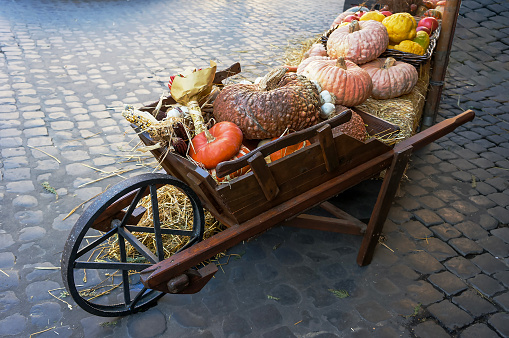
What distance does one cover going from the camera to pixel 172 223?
10.4ft

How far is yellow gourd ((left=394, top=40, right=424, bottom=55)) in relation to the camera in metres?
4.44

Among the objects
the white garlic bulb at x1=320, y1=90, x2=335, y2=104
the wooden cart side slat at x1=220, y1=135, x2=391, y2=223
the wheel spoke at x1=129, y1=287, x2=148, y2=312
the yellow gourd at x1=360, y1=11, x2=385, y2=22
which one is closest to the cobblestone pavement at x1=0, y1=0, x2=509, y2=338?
the wheel spoke at x1=129, y1=287, x2=148, y2=312

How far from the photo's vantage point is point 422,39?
15.2ft

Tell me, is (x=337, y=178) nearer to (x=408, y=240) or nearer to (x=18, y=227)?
(x=408, y=240)

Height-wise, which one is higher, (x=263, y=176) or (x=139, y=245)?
(x=263, y=176)

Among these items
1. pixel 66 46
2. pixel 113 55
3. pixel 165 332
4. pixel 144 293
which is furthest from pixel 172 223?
pixel 66 46

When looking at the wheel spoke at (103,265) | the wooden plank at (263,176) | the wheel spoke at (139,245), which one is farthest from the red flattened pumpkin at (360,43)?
the wheel spoke at (103,265)

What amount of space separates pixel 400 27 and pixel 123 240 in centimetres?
375

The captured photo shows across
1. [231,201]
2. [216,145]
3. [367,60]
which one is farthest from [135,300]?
[367,60]

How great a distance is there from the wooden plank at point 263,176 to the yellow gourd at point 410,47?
10.0 feet

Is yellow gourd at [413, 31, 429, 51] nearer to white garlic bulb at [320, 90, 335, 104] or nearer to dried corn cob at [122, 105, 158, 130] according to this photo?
white garlic bulb at [320, 90, 335, 104]

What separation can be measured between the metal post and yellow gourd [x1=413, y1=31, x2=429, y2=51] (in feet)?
1.17

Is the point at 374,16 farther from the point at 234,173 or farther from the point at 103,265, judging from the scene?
the point at 103,265

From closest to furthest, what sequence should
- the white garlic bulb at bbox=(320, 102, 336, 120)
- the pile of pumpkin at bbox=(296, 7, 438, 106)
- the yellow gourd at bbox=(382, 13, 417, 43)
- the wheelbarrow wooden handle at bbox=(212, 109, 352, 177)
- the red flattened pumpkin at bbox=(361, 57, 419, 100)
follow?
1. the wheelbarrow wooden handle at bbox=(212, 109, 352, 177)
2. the white garlic bulb at bbox=(320, 102, 336, 120)
3. the pile of pumpkin at bbox=(296, 7, 438, 106)
4. the red flattened pumpkin at bbox=(361, 57, 419, 100)
5. the yellow gourd at bbox=(382, 13, 417, 43)
